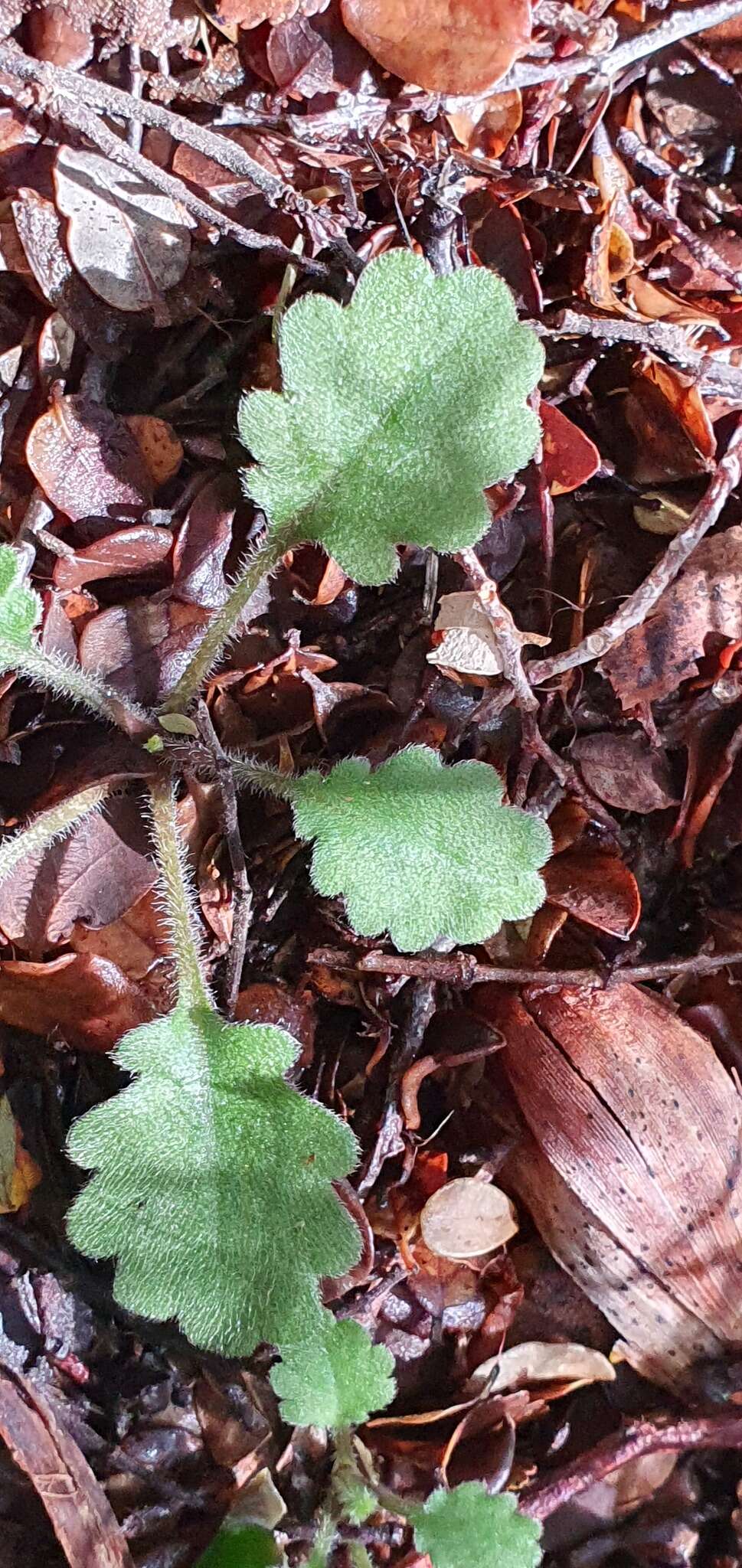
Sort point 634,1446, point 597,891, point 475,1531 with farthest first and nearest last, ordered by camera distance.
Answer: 1. point 597,891
2. point 634,1446
3. point 475,1531

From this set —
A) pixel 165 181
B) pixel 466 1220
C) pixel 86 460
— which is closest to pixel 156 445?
pixel 86 460

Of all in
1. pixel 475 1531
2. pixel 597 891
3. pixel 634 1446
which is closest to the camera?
pixel 475 1531

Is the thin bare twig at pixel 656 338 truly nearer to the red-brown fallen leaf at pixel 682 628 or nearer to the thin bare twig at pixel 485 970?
the red-brown fallen leaf at pixel 682 628

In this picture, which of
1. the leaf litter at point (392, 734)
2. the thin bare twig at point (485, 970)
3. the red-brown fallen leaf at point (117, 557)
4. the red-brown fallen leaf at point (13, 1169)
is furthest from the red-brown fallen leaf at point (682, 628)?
the red-brown fallen leaf at point (13, 1169)

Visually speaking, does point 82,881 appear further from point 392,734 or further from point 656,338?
point 656,338

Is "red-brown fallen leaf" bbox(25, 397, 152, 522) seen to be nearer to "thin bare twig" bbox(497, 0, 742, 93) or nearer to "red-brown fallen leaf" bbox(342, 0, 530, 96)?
"red-brown fallen leaf" bbox(342, 0, 530, 96)

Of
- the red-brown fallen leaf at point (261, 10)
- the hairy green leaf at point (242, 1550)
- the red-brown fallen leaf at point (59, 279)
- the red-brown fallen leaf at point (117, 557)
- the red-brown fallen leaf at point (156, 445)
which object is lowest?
the hairy green leaf at point (242, 1550)

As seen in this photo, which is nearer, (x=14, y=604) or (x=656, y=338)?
(x=14, y=604)
